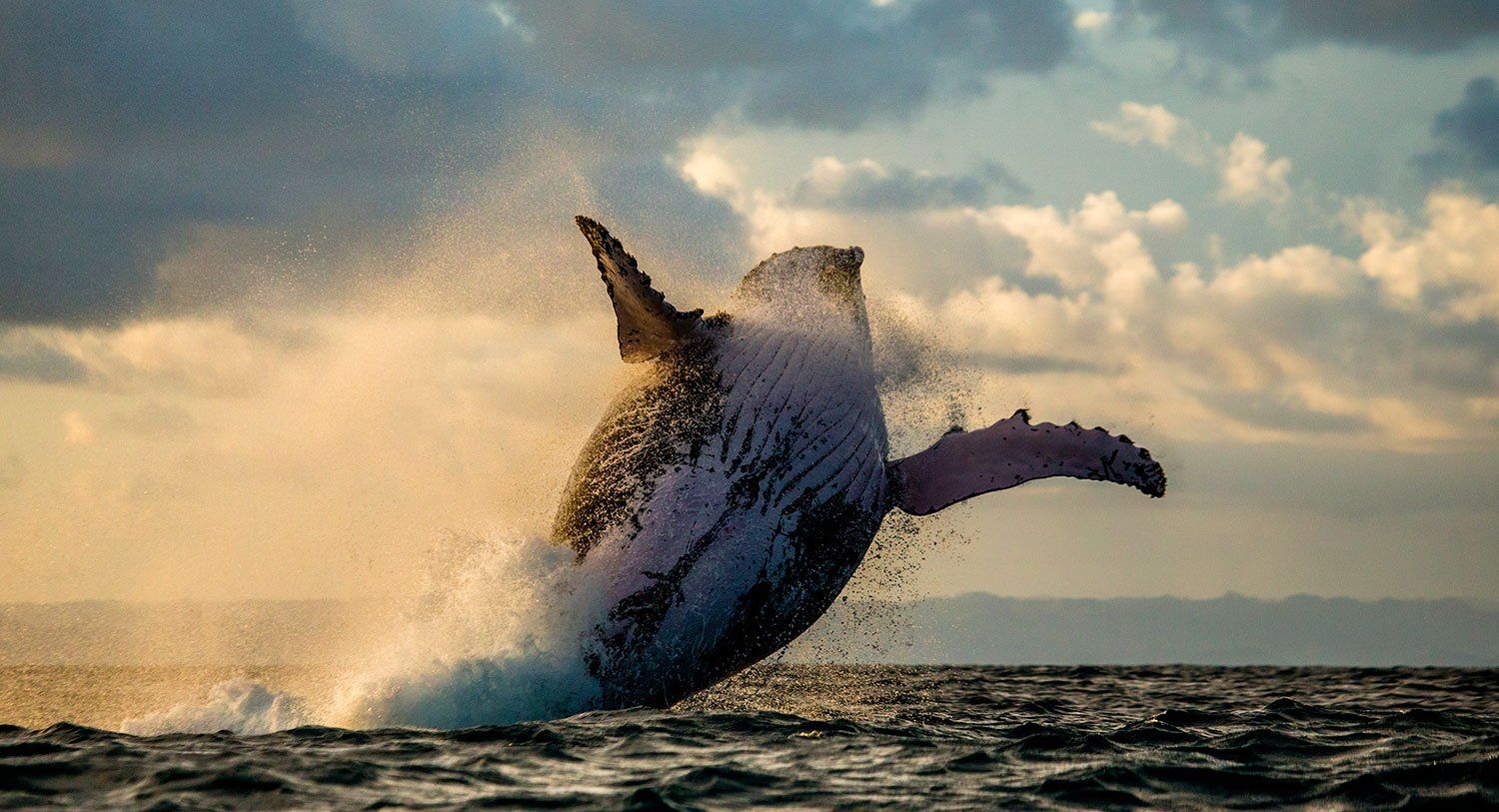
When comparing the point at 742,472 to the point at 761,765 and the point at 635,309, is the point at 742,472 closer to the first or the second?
the point at 635,309

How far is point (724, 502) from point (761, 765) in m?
3.05

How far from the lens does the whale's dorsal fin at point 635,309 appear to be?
970 cm

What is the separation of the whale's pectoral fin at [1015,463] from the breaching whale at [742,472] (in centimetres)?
1

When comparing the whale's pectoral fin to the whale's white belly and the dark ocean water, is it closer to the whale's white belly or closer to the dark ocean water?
the whale's white belly

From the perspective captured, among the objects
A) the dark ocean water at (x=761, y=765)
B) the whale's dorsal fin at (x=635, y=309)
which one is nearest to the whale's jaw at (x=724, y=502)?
the whale's dorsal fin at (x=635, y=309)

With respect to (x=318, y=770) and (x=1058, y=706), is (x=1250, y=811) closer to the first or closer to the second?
(x=318, y=770)

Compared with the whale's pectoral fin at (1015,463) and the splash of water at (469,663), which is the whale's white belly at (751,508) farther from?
the whale's pectoral fin at (1015,463)

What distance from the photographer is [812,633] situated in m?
10.6

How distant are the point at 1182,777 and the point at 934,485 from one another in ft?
15.7

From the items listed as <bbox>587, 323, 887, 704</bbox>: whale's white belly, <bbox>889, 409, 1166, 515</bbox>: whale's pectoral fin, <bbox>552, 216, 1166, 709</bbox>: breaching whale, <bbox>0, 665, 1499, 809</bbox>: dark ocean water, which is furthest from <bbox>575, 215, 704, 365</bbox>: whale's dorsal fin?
<bbox>0, 665, 1499, 809</bbox>: dark ocean water

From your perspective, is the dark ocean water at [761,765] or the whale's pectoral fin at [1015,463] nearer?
the dark ocean water at [761,765]

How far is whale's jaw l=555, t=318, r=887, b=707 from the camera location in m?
9.38

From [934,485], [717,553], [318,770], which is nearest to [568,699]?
[717,553]

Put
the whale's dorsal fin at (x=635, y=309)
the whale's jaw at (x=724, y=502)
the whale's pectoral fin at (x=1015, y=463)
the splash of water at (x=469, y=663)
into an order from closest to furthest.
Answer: the splash of water at (x=469, y=663)
the whale's jaw at (x=724, y=502)
the whale's dorsal fin at (x=635, y=309)
the whale's pectoral fin at (x=1015, y=463)
